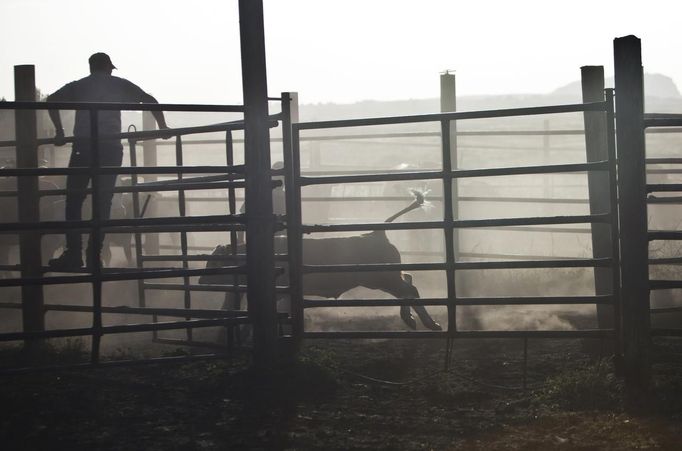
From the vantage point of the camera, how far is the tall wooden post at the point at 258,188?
600cm

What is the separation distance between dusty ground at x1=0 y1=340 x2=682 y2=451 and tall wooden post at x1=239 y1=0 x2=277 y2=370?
0.30 metres

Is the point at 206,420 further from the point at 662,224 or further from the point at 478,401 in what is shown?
the point at 662,224

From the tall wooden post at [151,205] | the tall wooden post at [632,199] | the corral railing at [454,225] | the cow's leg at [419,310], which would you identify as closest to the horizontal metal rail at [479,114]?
the corral railing at [454,225]

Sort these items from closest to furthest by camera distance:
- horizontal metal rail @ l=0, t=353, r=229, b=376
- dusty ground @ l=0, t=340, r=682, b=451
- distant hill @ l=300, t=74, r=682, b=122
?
dusty ground @ l=0, t=340, r=682, b=451 < horizontal metal rail @ l=0, t=353, r=229, b=376 < distant hill @ l=300, t=74, r=682, b=122

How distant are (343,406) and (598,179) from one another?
2783 millimetres

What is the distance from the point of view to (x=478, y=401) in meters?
5.52

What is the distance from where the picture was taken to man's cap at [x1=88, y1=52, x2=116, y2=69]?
7.31m

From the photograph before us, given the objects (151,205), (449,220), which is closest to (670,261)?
(449,220)

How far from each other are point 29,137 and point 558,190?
3611 centimetres

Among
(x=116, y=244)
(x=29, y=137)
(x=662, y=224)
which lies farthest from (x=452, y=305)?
(x=662, y=224)

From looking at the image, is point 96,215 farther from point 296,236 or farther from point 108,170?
point 296,236

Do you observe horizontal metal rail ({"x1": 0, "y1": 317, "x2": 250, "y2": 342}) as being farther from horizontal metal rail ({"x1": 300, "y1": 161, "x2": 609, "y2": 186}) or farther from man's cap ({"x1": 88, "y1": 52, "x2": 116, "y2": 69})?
man's cap ({"x1": 88, "y1": 52, "x2": 116, "y2": 69})

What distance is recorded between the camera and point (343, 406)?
5.29 meters

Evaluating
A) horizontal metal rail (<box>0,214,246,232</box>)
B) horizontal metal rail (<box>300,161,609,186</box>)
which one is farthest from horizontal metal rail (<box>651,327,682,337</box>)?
horizontal metal rail (<box>0,214,246,232</box>)
